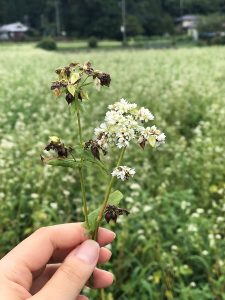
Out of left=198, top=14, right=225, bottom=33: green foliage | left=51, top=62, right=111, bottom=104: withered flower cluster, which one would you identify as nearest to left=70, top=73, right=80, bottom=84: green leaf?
left=51, top=62, right=111, bottom=104: withered flower cluster

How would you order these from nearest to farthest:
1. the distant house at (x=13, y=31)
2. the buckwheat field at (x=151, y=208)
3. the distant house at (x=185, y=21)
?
the buckwheat field at (x=151, y=208)
the distant house at (x=13, y=31)
the distant house at (x=185, y=21)

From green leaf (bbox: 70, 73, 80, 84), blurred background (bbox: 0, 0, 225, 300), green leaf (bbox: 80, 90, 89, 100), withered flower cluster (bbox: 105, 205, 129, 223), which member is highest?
green leaf (bbox: 70, 73, 80, 84)

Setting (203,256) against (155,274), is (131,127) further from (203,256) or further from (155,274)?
(203,256)

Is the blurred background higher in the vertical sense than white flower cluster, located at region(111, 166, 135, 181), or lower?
lower

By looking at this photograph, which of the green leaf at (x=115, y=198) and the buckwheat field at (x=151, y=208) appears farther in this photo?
Result: the buckwheat field at (x=151, y=208)

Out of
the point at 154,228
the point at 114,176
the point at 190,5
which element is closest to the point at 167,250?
the point at 154,228

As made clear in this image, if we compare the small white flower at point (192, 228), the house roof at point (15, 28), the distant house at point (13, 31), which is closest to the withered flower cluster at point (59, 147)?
the small white flower at point (192, 228)

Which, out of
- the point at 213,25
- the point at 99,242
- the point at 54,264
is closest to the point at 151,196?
the point at 54,264

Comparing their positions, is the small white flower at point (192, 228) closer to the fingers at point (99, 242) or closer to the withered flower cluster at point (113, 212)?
the fingers at point (99, 242)

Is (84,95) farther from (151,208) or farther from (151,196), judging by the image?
(151,196)

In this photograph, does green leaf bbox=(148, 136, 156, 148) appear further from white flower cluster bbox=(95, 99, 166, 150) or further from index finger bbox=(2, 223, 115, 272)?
index finger bbox=(2, 223, 115, 272)
